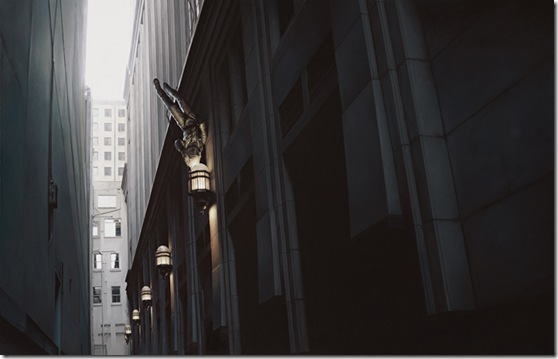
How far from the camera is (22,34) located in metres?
7.45

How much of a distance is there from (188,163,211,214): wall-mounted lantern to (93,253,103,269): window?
655 cm

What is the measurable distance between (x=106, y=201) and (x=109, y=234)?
237 centimetres

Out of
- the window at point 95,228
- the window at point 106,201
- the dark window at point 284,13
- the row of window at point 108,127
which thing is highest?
the row of window at point 108,127

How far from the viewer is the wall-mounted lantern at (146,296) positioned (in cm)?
2327

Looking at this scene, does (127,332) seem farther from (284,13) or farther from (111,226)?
(284,13)

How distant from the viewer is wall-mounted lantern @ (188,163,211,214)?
1479cm

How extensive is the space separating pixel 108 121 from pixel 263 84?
65.5 feet

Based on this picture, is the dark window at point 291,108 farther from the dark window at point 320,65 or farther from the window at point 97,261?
the window at point 97,261

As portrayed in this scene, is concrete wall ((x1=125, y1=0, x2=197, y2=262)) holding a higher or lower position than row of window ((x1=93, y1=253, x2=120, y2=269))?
higher

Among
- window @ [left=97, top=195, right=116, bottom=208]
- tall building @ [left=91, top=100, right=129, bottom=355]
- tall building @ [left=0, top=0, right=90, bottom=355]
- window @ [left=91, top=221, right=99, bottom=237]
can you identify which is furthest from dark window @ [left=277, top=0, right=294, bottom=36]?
window @ [left=91, top=221, right=99, bottom=237]

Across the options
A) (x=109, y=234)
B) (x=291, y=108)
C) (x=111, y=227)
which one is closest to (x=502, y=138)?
(x=291, y=108)

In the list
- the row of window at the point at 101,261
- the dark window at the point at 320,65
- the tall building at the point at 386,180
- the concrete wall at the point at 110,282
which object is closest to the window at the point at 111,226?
the concrete wall at the point at 110,282

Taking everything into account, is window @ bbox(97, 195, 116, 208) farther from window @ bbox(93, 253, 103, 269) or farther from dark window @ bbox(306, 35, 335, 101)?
dark window @ bbox(306, 35, 335, 101)

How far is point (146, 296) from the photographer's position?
23.8 meters
